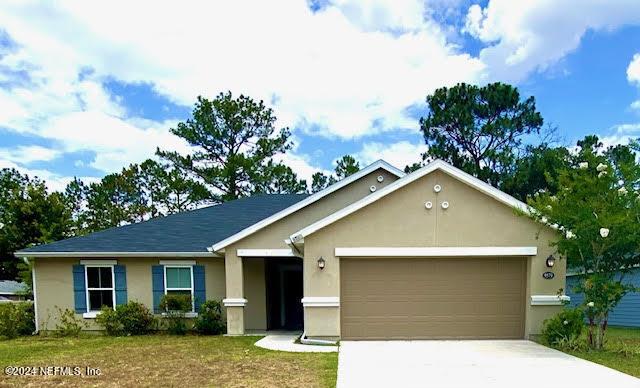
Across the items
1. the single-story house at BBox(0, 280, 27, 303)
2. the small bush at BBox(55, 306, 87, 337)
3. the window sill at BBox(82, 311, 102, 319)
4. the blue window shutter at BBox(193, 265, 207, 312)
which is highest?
the blue window shutter at BBox(193, 265, 207, 312)

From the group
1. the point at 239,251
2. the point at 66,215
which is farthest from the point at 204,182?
the point at 239,251

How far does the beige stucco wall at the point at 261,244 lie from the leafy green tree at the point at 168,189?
601 inches

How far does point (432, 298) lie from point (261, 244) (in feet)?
15.5

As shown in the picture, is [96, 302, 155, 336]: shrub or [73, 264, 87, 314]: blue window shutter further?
[73, 264, 87, 314]: blue window shutter

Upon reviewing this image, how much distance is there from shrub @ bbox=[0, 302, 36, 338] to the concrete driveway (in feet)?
32.4

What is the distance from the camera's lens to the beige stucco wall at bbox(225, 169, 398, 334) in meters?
11.2

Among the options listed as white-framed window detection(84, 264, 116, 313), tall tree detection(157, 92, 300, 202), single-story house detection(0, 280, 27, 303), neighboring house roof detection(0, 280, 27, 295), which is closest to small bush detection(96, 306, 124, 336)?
white-framed window detection(84, 264, 116, 313)

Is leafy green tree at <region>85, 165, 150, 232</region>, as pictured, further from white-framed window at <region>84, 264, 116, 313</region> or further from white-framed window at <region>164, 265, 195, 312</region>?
white-framed window at <region>164, 265, 195, 312</region>

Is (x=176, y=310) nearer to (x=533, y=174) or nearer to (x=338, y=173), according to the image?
(x=533, y=174)

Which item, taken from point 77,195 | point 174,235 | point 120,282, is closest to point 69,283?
point 120,282

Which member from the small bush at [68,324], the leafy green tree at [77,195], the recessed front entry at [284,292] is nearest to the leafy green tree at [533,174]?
the recessed front entry at [284,292]

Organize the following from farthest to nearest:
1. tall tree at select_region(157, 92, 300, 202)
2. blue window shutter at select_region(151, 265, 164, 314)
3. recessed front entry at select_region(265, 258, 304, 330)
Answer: tall tree at select_region(157, 92, 300, 202) < recessed front entry at select_region(265, 258, 304, 330) < blue window shutter at select_region(151, 265, 164, 314)

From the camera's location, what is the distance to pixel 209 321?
1160 cm

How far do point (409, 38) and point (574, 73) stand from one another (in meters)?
7.70
